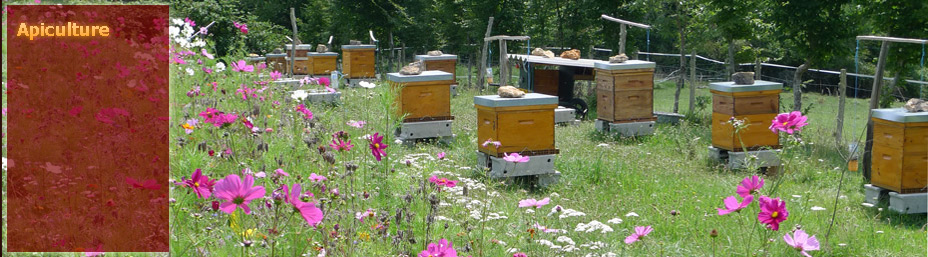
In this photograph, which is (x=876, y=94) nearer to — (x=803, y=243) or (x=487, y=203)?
(x=487, y=203)

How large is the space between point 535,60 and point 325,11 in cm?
1183

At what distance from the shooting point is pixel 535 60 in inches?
448

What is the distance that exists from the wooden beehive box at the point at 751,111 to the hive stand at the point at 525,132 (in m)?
1.67

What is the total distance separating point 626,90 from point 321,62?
8076 mm

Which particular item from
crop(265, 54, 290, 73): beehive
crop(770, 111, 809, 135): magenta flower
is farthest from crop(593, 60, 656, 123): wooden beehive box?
crop(265, 54, 290, 73): beehive

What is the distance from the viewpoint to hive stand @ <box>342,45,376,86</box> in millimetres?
15109

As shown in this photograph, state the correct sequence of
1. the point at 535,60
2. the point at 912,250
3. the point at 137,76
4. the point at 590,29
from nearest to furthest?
the point at 912,250 < the point at 137,76 < the point at 535,60 < the point at 590,29

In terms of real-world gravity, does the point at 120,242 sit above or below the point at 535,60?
below

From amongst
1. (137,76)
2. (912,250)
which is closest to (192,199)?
(137,76)

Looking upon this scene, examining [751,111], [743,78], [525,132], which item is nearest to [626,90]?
[743,78]

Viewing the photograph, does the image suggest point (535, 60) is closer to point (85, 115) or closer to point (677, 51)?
point (85, 115)

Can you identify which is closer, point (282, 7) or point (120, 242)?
point (120, 242)

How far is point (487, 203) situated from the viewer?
5.27m

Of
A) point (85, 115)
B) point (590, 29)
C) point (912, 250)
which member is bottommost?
point (912, 250)
